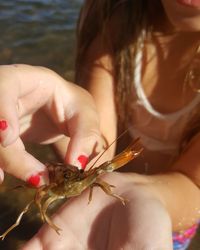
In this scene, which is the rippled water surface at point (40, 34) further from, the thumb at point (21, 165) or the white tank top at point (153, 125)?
the thumb at point (21, 165)

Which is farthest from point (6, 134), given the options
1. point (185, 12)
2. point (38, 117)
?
point (185, 12)

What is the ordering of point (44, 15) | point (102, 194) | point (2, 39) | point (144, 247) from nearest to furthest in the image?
point (144, 247), point (102, 194), point (2, 39), point (44, 15)

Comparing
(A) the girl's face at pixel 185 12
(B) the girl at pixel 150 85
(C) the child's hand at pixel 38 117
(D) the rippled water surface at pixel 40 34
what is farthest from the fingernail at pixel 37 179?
(D) the rippled water surface at pixel 40 34

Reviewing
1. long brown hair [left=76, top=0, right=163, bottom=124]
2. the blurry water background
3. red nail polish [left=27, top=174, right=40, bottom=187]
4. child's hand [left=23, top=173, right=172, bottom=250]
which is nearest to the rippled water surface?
the blurry water background

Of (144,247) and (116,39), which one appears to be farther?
(116,39)

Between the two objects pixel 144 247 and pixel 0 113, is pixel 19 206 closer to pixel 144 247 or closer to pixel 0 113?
pixel 0 113

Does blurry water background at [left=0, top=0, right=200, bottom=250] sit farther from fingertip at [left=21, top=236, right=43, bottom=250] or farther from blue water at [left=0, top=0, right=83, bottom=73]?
fingertip at [left=21, top=236, right=43, bottom=250]

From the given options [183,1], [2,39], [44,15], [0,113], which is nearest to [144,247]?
[0,113]
